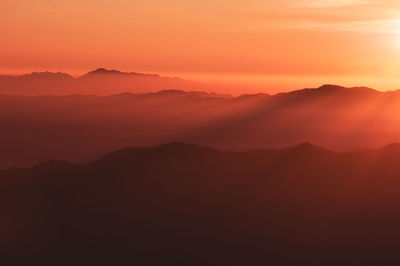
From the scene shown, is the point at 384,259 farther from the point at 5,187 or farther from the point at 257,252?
the point at 5,187

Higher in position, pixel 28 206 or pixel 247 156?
pixel 247 156

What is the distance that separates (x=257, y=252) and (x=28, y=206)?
4359cm

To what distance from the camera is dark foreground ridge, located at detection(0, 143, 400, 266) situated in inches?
3703

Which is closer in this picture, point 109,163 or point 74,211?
point 74,211

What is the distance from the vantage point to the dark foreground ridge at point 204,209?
94.1m

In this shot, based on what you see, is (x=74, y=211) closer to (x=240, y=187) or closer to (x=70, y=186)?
(x=70, y=186)

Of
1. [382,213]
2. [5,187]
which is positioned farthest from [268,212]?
[5,187]

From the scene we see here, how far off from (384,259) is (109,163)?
Answer: 61.6 meters

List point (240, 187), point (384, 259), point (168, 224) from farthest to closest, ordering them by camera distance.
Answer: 1. point (240, 187)
2. point (168, 224)
3. point (384, 259)

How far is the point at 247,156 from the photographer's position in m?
132

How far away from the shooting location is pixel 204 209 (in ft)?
351

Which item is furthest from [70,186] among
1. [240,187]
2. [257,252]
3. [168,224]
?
[257,252]

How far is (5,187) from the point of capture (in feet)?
390

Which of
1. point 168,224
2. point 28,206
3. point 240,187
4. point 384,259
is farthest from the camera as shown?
point 240,187
